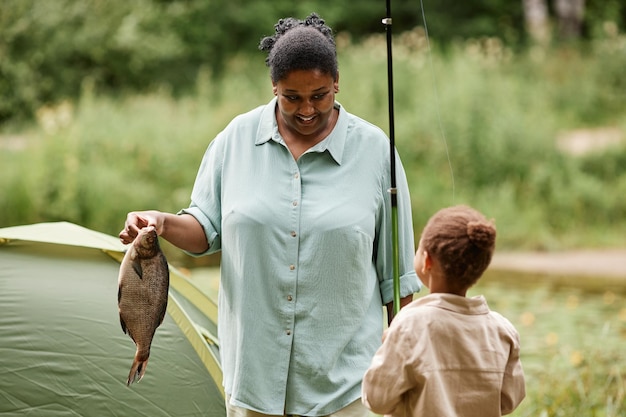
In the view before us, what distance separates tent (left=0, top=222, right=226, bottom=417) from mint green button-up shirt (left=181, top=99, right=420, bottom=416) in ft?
3.17

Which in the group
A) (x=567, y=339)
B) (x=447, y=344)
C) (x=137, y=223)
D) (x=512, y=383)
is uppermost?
(x=137, y=223)

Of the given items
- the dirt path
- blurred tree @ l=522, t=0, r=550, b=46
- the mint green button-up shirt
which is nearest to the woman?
the mint green button-up shirt

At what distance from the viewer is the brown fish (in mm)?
2422

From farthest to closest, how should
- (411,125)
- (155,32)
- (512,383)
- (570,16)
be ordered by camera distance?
(570,16), (155,32), (411,125), (512,383)

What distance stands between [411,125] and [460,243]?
931 cm

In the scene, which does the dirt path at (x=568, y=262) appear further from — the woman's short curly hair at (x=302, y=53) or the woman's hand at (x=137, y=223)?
the woman's hand at (x=137, y=223)

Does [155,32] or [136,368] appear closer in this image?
[136,368]

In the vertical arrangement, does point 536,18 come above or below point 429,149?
above

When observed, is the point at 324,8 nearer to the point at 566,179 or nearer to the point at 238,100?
the point at 238,100

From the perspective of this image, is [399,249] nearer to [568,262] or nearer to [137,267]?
[137,267]

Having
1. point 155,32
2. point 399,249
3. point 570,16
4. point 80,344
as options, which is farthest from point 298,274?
point 570,16

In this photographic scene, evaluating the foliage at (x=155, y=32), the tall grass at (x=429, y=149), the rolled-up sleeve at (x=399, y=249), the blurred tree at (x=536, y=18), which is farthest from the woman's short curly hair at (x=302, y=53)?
the blurred tree at (x=536, y=18)

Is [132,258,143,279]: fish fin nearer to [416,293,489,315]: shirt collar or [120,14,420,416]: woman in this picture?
[120,14,420,416]: woman

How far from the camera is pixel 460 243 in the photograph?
2.15m
